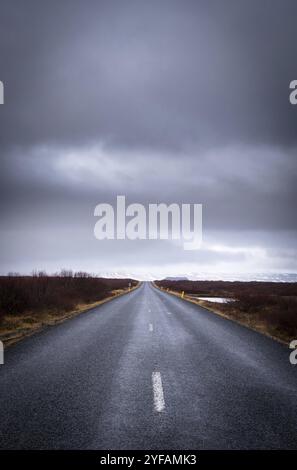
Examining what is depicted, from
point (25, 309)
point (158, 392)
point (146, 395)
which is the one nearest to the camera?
point (146, 395)

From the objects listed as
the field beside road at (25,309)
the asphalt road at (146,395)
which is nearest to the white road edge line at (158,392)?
the asphalt road at (146,395)

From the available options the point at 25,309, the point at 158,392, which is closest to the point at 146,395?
the point at 158,392

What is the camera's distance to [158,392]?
20.6 feet

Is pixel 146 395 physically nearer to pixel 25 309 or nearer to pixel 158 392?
pixel 158 392

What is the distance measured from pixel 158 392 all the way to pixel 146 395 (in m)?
0.27

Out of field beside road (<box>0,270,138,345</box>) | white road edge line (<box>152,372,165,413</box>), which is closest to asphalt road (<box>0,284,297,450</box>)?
white road edge line (<box>152,372,165,413</box>)

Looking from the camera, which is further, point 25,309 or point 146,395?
point 25,309

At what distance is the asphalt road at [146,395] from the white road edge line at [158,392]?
2 centimetres

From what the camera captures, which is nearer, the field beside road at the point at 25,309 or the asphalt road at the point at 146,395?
the asphalt road at the point at 146,395

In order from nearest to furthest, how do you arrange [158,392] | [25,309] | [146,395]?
[146,395] → [158,392] → [25,309]

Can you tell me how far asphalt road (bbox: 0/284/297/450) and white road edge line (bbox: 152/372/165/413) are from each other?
16 millimetres

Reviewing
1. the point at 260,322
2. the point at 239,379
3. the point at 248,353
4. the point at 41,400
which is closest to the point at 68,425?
the point at 41,400

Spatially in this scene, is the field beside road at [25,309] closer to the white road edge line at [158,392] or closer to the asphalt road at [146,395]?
the asphalt road at [146,395]

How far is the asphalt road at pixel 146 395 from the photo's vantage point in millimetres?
4402
